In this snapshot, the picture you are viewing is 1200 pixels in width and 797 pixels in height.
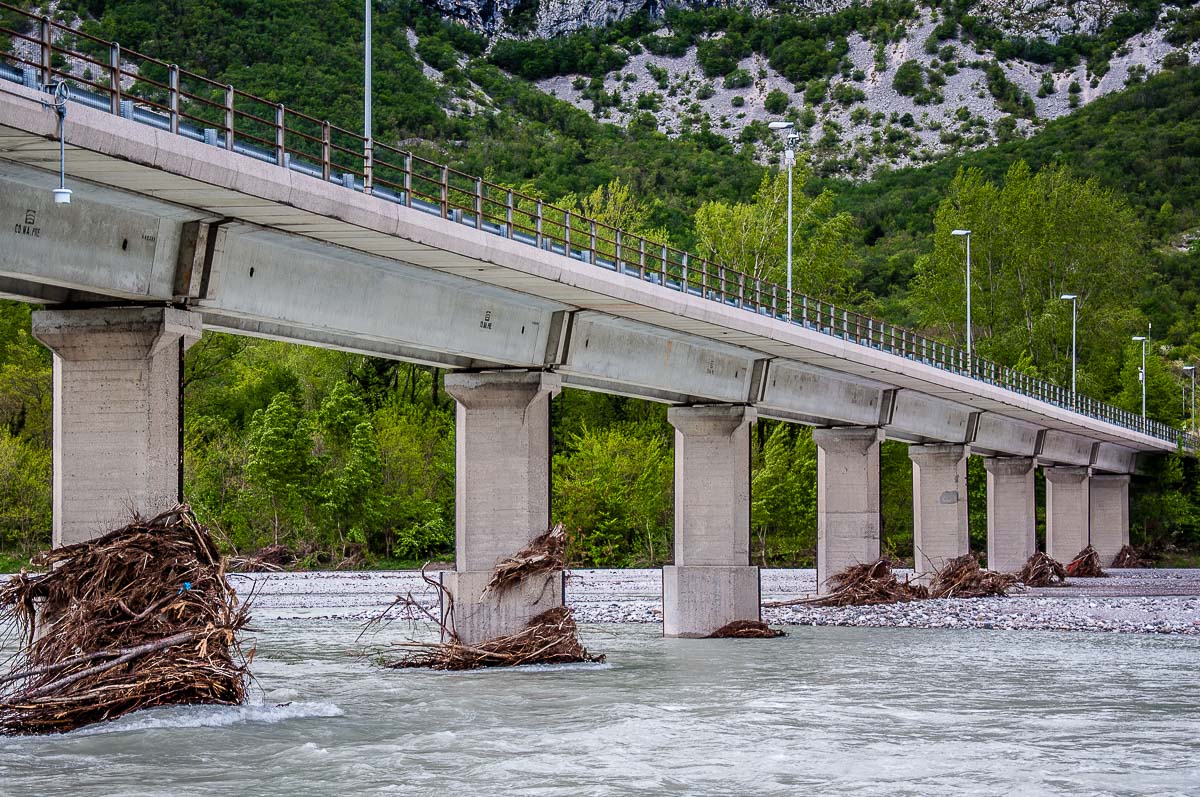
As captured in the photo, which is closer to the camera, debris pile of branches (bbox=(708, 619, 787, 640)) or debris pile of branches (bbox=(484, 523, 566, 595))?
debris pile of branches (bbox=(484, 523, 566, 595))

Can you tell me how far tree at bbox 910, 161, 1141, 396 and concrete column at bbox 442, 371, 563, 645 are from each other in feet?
228

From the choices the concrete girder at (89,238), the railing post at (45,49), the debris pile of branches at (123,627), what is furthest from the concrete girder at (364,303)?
the railing post at (45,49)

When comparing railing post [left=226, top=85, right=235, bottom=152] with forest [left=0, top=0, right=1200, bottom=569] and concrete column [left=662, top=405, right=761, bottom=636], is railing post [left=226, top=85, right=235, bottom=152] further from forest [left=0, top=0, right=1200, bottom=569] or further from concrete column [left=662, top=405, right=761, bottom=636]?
forest [left=0, top=0, right=1200, bottom=569]

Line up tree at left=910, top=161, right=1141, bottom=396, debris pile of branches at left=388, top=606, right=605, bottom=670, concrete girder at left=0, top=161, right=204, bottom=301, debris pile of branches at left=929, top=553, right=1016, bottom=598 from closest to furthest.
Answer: concrete girder at left=0, top=161, right=204, bottom=301
debris pile of branches at left=388, top=606, right=605, bottom=670
debris pile of branches at left=929, top=553, right=1016, bottom=598
tree at left=910, top=161, right=1141, bottom=396

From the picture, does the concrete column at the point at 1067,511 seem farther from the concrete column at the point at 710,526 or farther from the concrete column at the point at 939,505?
the concrete column at the point at 710,526

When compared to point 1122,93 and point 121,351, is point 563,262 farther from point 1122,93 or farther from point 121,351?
point 1122,93

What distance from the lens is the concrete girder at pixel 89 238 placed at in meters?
19.5

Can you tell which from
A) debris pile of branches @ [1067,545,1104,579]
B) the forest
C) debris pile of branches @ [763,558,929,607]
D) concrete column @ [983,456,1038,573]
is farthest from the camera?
the forest

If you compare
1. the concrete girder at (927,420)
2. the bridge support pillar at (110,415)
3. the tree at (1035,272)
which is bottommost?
the bridge support pillar at (110,415)

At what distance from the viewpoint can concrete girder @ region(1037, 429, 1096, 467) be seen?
70.2m

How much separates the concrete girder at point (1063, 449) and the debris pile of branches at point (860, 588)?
23625 mm

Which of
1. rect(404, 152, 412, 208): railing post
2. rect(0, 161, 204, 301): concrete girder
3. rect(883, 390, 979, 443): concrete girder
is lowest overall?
rect(883, 390, 979, 443): concrete girder

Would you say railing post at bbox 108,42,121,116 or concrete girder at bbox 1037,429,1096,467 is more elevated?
A: railing post at bbox 108,42,121,116

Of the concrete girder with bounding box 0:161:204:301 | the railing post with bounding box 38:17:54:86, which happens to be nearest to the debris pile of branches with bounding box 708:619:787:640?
the concrete girder with bounding box 0:161:204:301
